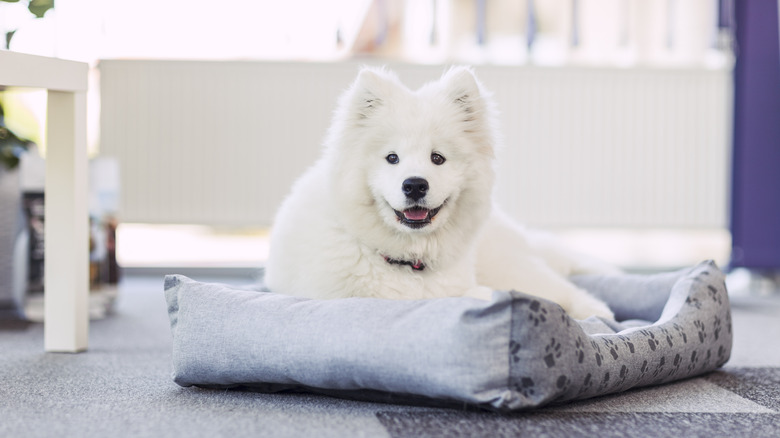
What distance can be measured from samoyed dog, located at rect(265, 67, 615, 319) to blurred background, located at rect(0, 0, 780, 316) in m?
2.47

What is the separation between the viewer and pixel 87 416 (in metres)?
1.48

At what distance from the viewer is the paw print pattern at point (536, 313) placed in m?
1.44

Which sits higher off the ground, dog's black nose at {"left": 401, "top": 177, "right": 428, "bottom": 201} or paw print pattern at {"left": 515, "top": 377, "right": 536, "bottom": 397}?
dog's black nose at {"left": 401, "top": 177, "right": 428, "bottom": 201}

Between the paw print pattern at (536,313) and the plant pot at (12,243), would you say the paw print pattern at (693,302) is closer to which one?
the paw print pattern at (536,313)

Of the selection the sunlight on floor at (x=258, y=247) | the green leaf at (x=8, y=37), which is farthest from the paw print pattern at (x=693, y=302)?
the sunlight on floor at (x=258, y=247)

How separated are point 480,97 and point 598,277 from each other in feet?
3.22

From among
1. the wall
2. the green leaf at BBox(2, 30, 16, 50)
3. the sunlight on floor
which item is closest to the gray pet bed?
the green leaf at BBox(2, 30, 16, 50)

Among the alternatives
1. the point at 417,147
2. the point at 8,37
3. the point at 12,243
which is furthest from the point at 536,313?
the point at 12,243

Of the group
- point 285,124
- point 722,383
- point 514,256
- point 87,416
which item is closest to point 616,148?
point 285,124

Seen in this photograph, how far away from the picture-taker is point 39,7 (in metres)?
2.28

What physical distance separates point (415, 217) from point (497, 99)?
9.24ft

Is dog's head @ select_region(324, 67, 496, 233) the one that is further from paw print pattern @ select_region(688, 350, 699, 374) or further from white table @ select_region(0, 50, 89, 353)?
white table @ select_region(0, 50, 89, 353)

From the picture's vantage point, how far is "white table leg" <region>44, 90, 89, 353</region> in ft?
7.17

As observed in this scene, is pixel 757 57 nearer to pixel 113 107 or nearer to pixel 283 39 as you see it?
pixel 283 39
